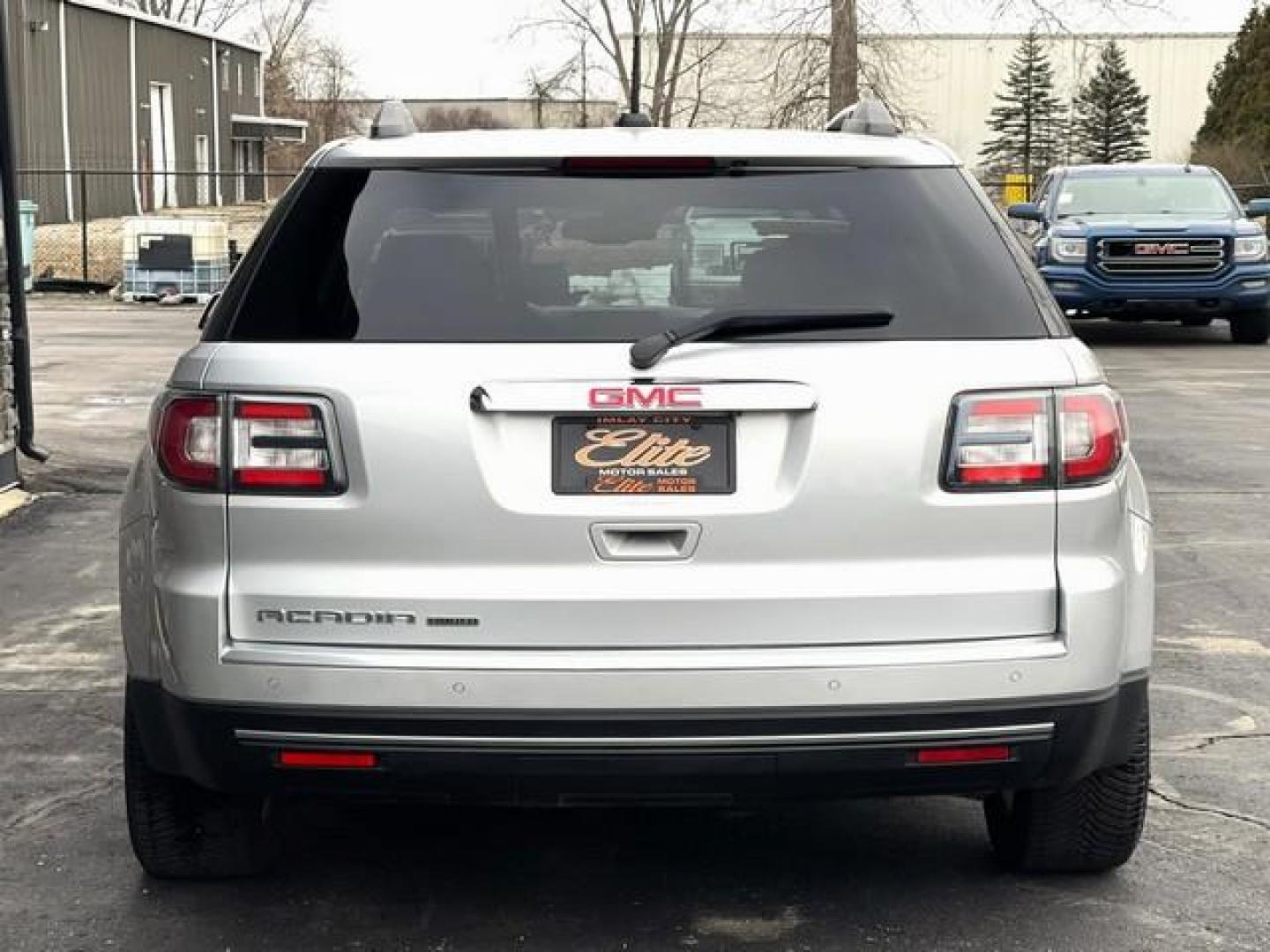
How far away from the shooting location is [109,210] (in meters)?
43.4

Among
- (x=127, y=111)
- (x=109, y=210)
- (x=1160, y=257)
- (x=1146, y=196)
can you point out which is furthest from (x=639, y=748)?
(x=127, y=111)

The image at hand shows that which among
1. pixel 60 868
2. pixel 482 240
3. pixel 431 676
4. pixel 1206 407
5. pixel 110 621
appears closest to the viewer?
pixel 431 676

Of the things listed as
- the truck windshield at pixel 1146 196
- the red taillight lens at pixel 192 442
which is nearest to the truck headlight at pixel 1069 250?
the truck windshield at pixel 1146 196

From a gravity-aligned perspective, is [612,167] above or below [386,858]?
above

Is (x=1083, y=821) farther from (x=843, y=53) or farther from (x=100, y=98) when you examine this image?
(x=100, y=98)

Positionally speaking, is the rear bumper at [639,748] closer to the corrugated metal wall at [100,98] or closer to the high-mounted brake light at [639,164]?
the high-mounted brake light at [639,164]

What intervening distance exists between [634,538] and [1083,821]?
1.32 metres

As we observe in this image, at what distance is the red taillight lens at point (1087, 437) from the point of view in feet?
11.3

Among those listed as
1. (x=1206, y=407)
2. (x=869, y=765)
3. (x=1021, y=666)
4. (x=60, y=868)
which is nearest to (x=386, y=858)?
(x=60, y=868)

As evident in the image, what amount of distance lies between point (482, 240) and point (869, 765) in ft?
4.03

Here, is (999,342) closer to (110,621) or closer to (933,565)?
(933,565)

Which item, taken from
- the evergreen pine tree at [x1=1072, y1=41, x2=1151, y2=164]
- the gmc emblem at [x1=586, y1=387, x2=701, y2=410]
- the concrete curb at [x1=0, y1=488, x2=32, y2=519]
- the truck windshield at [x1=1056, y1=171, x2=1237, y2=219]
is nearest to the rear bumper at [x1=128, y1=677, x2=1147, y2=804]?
the gmc emblem at [x1=586, y1=387, x2=701, y2=410]

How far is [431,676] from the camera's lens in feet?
10.9

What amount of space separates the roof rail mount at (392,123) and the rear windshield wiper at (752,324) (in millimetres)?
835
